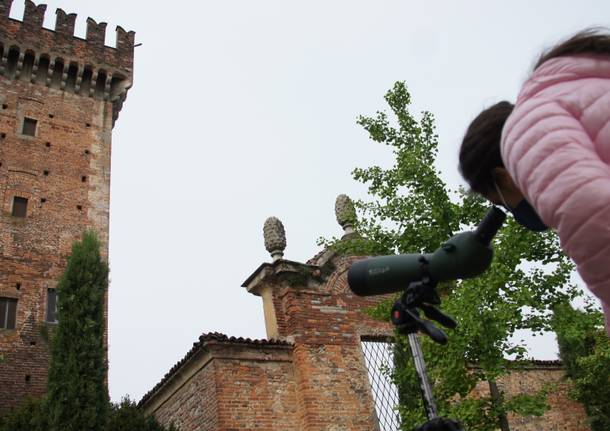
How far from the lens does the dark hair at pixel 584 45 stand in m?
1.45

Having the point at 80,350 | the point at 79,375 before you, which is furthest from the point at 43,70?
the point at 79,375

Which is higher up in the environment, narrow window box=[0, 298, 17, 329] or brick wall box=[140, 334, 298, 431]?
narrow window box=[0, 298, 17, 329]

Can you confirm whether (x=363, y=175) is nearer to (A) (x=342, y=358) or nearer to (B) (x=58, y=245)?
(A) (x=342, y=358)

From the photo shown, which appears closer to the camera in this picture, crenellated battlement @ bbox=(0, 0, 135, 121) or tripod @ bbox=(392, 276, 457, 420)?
tripod @ bbox=(392, 276, 457, 420)

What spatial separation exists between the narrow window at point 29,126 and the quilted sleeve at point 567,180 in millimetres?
22288

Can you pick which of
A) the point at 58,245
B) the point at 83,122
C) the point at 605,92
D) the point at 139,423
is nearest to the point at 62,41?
the point at 83,122

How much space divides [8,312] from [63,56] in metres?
10.4

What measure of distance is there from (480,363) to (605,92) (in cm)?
800

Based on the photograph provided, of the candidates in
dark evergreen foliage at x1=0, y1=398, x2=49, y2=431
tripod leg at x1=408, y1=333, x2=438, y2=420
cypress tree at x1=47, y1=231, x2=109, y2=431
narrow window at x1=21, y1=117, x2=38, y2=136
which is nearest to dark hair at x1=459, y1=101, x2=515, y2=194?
tripod leg at x1=408, y1=333, x2=438, y2=420

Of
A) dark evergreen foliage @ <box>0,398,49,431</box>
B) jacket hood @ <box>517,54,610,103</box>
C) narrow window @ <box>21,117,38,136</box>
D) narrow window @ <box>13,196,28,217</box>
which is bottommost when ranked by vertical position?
jacket hood @ <box>517,54,610,103</box>

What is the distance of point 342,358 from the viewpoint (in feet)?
41.8

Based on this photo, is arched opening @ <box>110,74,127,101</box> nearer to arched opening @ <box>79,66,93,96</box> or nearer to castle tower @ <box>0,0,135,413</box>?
castle tower @ <box>0,0,135,413</box>

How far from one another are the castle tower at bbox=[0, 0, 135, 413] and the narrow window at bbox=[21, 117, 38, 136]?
39 millimetres

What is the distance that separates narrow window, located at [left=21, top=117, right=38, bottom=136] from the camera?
20.9 m
